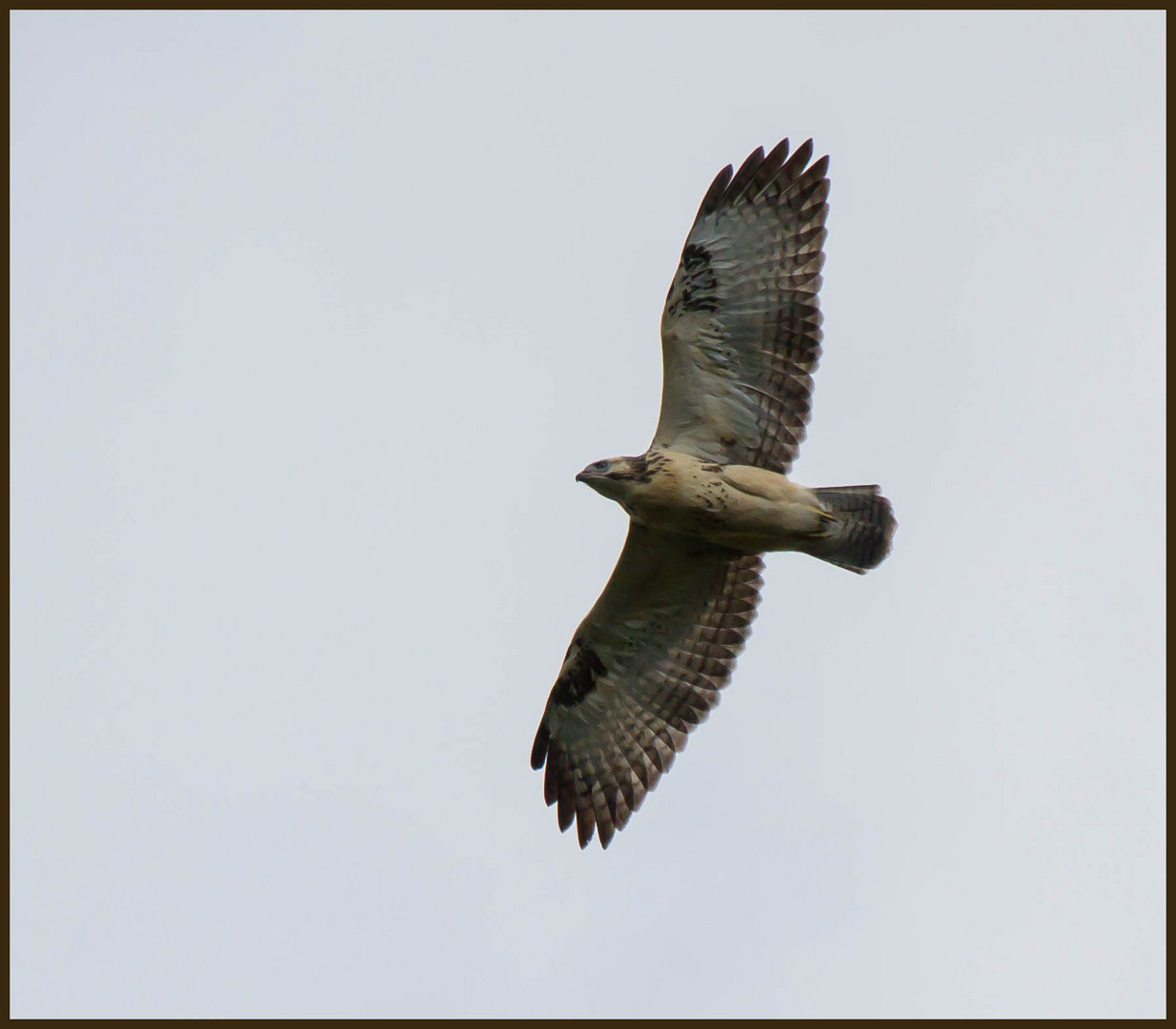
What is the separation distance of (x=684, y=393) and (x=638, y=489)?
0.87m

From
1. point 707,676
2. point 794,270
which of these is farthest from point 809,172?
point 707,676

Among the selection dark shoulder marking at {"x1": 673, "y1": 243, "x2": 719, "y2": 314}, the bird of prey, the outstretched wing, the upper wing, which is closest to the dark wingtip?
the outstretched wing

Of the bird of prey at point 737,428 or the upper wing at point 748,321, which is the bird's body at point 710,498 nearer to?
the bird of prey at point 737,428

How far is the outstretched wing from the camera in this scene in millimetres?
11875

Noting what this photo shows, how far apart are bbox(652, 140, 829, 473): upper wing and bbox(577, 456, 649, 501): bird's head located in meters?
0.59

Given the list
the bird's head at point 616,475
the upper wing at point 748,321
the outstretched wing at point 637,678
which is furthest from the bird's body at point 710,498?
the outstretched wing at point 637,678

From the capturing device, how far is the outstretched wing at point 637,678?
39.0 feet

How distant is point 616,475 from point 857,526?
5.76ft

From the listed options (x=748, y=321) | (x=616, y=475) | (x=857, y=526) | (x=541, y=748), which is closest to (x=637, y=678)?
(x=541, y=748)

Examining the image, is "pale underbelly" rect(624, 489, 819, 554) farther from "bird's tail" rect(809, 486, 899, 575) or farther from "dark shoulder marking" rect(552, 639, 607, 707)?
"dark shoulder marking" rect(552, 639, 607, 707)

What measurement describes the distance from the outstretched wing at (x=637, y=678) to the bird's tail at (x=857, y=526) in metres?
0.85

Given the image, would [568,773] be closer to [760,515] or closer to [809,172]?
[760,515]

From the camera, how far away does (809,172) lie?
448 inches

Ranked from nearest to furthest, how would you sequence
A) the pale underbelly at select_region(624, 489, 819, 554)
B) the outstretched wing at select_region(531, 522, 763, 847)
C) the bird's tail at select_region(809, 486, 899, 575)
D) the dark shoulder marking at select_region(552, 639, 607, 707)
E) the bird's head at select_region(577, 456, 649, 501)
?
the bird's head at select_region(577, 456, 649, 501)
the pale underbelly at select_region(624, 489, 819, 554)
the bird's tail at select_region(809, 486, 899, 575)
the outstretched wing at select_region(531, 522, 763, 847)
the dark shoulder marking at select_region(552, 639, 607, 707)
